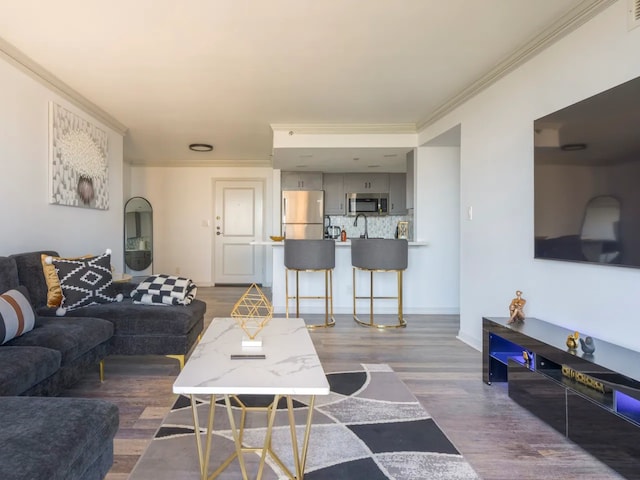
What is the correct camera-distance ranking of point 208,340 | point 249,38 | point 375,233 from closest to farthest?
point 208,340, point 249,38, point 375,233

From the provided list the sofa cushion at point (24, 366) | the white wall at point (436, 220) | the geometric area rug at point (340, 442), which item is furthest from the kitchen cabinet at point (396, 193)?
the sofa cushion at point (24, 366)

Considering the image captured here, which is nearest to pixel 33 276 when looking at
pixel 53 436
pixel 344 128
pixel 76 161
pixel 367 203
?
pixel 76 161

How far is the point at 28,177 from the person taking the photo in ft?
9.77

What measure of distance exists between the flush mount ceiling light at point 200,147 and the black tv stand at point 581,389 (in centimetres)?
480

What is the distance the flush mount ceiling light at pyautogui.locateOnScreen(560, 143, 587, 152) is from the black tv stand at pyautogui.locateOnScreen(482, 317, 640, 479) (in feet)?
3.50

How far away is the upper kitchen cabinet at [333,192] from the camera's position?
6699mm

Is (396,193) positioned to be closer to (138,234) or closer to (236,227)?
(236,227)

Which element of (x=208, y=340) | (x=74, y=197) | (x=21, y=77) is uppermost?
(x=21, y=77)

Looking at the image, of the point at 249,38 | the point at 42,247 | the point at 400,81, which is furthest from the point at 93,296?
the point at 400,81

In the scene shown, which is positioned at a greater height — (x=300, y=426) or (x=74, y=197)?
(x=74, y=197)

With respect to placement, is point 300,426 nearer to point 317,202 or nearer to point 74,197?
point 74,197

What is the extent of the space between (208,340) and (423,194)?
11.8ft

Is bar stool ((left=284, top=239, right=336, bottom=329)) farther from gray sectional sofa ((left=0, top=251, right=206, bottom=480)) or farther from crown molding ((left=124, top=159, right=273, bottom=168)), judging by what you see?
crown molding ((left=124, top=159, right=273, bottom=168))

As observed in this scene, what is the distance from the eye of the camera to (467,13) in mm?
2275
